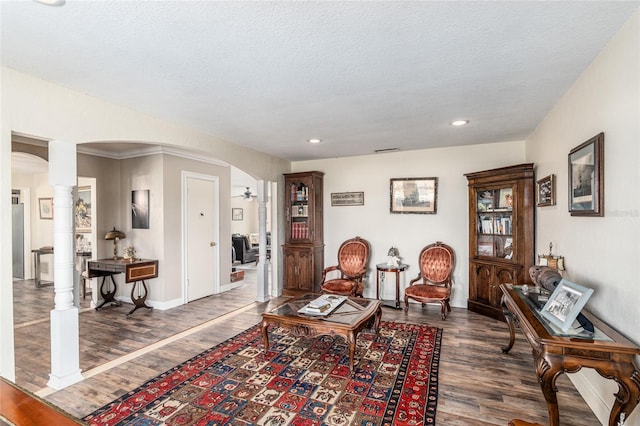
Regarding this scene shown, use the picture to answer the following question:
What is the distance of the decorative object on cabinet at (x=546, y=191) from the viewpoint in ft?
10.3

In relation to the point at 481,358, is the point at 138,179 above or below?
above

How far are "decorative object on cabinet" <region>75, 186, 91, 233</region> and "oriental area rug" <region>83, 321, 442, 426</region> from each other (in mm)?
4789

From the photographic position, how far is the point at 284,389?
2.51 metres

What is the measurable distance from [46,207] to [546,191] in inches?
370

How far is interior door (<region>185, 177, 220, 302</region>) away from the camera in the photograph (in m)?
5.29

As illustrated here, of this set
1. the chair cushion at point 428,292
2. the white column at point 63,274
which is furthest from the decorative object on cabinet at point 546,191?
the white column at point 63,274

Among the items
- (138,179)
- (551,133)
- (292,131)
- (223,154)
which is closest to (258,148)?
(223,154)

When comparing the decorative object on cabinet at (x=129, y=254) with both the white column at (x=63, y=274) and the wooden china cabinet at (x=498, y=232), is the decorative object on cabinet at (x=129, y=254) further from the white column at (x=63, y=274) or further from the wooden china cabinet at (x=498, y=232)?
the wooden china cabinet at (x=498, y=232)

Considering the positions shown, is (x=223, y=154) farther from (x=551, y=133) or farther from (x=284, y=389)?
(x=551, y=133)

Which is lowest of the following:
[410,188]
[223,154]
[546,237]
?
[546,237]

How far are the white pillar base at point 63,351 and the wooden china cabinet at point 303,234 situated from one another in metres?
3.27

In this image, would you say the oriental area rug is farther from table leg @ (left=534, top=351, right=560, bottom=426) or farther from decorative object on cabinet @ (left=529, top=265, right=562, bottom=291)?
decorative object on cabinet @ (left=529, top=265, right=562, bottom=291)

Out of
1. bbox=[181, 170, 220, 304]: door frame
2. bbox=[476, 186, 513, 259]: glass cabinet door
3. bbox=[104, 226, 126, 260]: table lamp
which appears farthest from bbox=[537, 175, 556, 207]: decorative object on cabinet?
bbox=[104, 226, 126, 260]: table lamp

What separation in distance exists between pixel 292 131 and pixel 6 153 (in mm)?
2650
